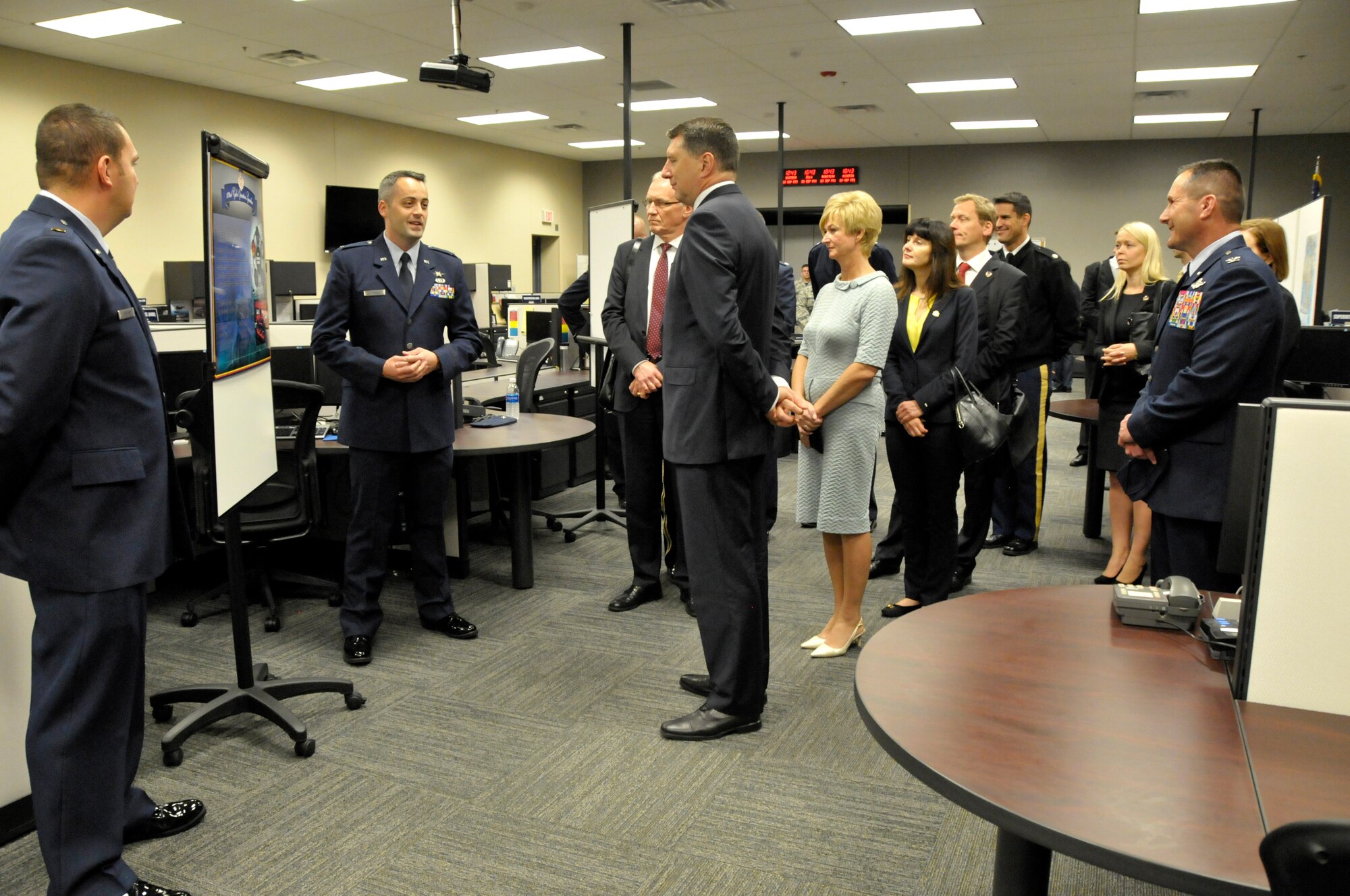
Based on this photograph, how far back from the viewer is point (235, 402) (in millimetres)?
2316

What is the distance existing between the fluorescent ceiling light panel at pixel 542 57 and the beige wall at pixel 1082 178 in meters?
4.35

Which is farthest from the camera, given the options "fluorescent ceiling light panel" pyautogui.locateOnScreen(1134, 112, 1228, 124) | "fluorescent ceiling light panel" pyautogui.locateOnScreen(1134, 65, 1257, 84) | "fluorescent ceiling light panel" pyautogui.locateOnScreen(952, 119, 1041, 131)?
"fluorescent ceiling light panel" pyautogui.locateOnScreen(952, 119, 1041, 131)

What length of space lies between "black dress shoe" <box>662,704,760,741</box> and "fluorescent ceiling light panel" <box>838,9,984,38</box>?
5732 mm

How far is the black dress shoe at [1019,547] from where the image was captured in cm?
450

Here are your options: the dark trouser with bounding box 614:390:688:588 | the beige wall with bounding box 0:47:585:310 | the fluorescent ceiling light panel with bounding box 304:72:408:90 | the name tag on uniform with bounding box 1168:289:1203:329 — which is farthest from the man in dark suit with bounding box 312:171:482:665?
the fluorescent ceiling light panel with bounding box 304:72:408:90

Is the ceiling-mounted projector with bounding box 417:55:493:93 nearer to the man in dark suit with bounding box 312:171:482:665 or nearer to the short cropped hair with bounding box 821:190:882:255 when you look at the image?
the man in dark suit with bounding box 312:171:482:665

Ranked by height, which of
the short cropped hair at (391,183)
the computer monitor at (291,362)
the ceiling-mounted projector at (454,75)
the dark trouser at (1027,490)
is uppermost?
the ceiling-mounted projector at (454,75)

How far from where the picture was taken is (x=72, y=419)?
1.74m

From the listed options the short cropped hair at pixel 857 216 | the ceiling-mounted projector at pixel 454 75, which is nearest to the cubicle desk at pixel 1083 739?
the short cropped hair at pixel 857 216

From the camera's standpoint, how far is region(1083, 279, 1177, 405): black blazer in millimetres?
3744

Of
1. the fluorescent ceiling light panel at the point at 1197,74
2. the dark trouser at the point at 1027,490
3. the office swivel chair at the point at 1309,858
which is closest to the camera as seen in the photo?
the office swivel chair at the point at 1309,858

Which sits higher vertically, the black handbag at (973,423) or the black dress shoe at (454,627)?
the black handbag at (973,423)

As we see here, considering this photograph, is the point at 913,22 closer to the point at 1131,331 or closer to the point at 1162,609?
the point at 1131,331

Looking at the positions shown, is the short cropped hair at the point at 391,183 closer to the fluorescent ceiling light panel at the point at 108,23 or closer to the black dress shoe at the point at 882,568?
the black dress shoe at the point at 882,568
